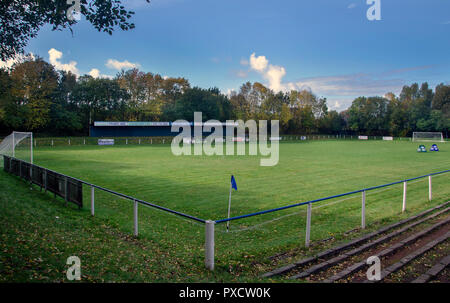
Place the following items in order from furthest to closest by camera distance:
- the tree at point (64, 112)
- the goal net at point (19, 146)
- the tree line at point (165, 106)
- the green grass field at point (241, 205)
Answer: the tree at point (64, 112) < the tree line at point (165, 106) < the goal net at point (19, 146) < the green grass field at point (241, 205)

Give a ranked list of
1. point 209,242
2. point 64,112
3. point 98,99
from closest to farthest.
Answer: point 209,242
point 64,112
point 98,99

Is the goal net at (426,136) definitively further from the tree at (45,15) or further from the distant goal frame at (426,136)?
the tree at (45,15)

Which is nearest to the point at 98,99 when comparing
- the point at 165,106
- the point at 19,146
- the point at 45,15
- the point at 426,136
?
the point at 165,106

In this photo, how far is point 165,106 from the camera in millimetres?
71688

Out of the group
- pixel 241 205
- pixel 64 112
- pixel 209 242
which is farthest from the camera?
pixel 64 112

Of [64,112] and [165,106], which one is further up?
[165,106]

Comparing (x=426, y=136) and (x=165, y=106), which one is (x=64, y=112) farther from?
(x=426, y=136)

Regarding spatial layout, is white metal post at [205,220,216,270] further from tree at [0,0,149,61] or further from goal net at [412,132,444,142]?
goal net at [412,132,444,142]

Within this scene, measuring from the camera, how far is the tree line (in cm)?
4759

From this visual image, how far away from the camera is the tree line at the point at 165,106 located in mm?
47594

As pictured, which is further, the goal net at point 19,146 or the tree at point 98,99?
the tree at point 98,99

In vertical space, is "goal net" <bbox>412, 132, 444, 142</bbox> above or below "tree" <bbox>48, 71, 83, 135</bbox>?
below

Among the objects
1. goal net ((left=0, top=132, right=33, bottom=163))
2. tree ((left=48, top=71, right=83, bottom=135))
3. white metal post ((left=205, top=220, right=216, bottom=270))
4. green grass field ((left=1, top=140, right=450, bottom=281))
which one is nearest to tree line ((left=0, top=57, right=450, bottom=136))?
tree ((left=48, top=71, right=83, bottom=135))

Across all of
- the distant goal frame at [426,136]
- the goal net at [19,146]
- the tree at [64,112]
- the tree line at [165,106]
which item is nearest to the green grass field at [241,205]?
the goal net at [19,146]
